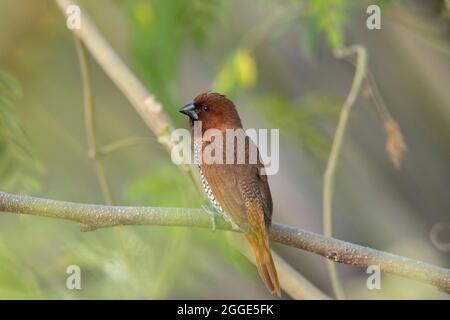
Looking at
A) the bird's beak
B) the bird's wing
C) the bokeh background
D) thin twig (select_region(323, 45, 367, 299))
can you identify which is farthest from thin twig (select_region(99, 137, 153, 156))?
thin twig (select_region(323, 45, 367, 299))

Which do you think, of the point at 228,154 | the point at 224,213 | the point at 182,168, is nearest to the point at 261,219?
the point at 224,213

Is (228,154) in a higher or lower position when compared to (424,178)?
lower

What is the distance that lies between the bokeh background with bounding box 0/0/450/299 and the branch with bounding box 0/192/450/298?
613 millimetres

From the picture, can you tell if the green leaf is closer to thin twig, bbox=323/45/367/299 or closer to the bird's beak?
the bird's beak

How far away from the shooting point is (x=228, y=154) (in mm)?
2428

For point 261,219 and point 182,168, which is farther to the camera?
point 182,168

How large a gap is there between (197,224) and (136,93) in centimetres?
69

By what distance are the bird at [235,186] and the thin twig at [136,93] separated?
8cm

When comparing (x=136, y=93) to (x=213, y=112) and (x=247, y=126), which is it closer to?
(x=213, y=112)

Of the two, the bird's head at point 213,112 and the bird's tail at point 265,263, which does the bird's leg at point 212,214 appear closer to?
the bird's tail at point 265,263

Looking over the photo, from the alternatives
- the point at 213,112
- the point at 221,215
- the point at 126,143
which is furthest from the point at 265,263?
the point at 126,143

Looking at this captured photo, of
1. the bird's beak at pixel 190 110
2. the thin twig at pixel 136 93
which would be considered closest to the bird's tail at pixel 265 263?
the thin twig at pixel 136 93

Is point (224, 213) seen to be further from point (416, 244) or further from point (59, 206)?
point (416, 244)
